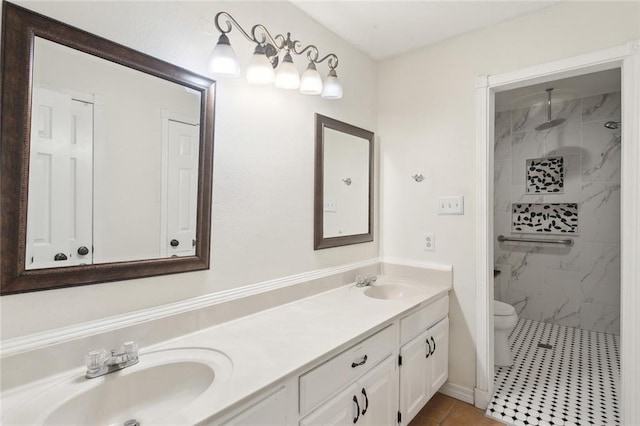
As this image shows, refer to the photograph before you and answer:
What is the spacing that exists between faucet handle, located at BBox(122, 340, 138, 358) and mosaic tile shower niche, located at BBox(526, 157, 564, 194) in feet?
12.6

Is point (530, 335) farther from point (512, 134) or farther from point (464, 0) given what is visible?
point (464, 0)

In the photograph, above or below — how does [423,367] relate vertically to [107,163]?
below

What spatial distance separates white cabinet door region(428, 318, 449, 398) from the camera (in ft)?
6.37

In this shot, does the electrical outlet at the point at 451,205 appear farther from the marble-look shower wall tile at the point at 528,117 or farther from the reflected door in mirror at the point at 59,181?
the marble-look shower wall tile at the point at 528,117

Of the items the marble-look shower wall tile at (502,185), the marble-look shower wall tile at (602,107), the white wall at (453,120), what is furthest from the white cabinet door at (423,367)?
the marble-look shower wall tile at (602,107)

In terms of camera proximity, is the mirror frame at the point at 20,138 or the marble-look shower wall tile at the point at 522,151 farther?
the marble-look shower wall tile at the point at 522,151

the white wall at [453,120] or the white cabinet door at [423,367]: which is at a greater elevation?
the white wall at [453,120]

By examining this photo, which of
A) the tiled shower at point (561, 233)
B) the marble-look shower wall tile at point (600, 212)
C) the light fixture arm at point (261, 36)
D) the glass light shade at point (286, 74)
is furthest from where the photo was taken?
the marble-look shower wall tile at point (600, 212)

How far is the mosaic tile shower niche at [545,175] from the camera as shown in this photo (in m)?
3.34

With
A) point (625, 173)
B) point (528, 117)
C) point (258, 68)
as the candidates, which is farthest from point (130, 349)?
point (528, 117)

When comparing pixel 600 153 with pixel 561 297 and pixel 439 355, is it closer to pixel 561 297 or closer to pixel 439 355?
pixel 561 297

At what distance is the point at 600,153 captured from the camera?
314 centimetres

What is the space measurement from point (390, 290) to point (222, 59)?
1.69 metres

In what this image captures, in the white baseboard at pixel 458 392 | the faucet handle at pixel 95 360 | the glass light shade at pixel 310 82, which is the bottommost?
the white baseboard at pixel 458 392
